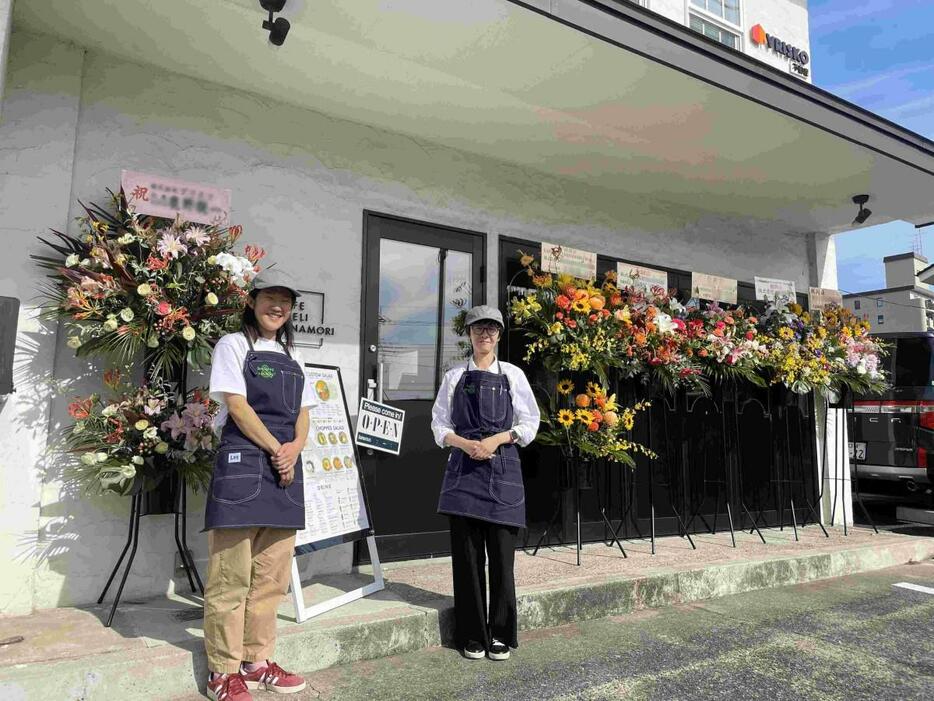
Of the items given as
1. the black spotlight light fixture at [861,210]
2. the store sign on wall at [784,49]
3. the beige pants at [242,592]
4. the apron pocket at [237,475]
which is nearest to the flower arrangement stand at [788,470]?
the black spotlight light fixture at [861,210]

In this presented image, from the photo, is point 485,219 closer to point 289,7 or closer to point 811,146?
point 289,7

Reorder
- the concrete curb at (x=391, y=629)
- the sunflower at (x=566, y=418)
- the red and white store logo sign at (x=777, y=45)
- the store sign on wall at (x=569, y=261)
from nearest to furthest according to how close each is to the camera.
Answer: the concrete curb at (x=391, y=629)
the sunflower at (x=566, y=418)
the store sign on wall at (x=569, y=261)
the red and white store logo sign at (x=777, y=45)

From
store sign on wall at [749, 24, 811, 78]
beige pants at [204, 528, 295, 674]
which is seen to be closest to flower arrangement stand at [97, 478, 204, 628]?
beige pants at [204, 528, 295, 674]

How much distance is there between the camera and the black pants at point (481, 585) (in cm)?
321

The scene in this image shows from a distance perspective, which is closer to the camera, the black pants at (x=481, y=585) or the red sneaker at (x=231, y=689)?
the red sneaker at (x=231, y=689)

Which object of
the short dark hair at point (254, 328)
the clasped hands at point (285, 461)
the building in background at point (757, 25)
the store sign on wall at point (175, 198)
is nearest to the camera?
the clasped hands at point (285, 461)

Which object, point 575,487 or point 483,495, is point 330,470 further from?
point 575,487

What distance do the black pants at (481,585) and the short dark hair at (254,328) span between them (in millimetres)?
1237

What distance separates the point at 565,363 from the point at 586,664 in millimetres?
2319

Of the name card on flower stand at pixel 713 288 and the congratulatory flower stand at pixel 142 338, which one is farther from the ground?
the name card on flower stand at pixel 713 288

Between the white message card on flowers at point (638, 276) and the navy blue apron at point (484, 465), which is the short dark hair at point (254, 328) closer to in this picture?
the navy blue apron at point (484, 465)

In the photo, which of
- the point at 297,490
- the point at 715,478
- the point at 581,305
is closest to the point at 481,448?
the point at 297,490

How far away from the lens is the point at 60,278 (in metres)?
3.57

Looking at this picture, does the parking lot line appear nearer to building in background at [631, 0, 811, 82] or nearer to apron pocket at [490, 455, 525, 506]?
apron pocket at [490, 455, 525, 506]
